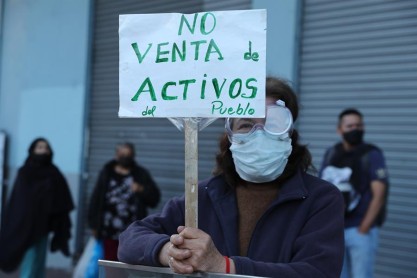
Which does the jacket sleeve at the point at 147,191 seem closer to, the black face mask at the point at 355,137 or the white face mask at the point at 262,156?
the black face mask at the point at 355,137

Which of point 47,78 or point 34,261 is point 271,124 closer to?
point 34,261

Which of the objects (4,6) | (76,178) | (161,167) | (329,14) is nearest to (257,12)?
(329,14)

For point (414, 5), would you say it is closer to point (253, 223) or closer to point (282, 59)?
point (282, 59)

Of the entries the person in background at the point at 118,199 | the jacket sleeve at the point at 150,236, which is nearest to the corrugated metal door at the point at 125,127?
the person in background at the point at 118,199

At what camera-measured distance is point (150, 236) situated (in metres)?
2.36

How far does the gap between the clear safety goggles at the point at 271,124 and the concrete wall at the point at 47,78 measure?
7207mm


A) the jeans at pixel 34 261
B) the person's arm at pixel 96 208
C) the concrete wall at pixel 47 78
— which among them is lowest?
the jeans at pixel 34 261

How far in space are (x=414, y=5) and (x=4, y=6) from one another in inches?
271

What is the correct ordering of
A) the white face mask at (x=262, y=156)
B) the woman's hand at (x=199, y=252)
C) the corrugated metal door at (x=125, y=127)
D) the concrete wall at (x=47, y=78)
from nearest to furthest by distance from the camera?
the woman's hand at (x=199, y=252) < the white face mask at (x=262, y=156) < the corrugated metal door at (x=125, y=127) < the concrete wall at (x=47, y=78)

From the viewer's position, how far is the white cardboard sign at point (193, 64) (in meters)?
2.21

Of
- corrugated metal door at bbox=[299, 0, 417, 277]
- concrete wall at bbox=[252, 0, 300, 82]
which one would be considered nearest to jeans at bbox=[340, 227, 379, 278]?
corrugated metal door at bbox=[299, 0, 417, 277]

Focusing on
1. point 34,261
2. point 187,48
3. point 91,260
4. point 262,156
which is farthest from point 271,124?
point 34,261

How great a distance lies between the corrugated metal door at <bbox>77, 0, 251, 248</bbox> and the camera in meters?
8.19

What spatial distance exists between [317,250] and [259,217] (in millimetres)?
297
